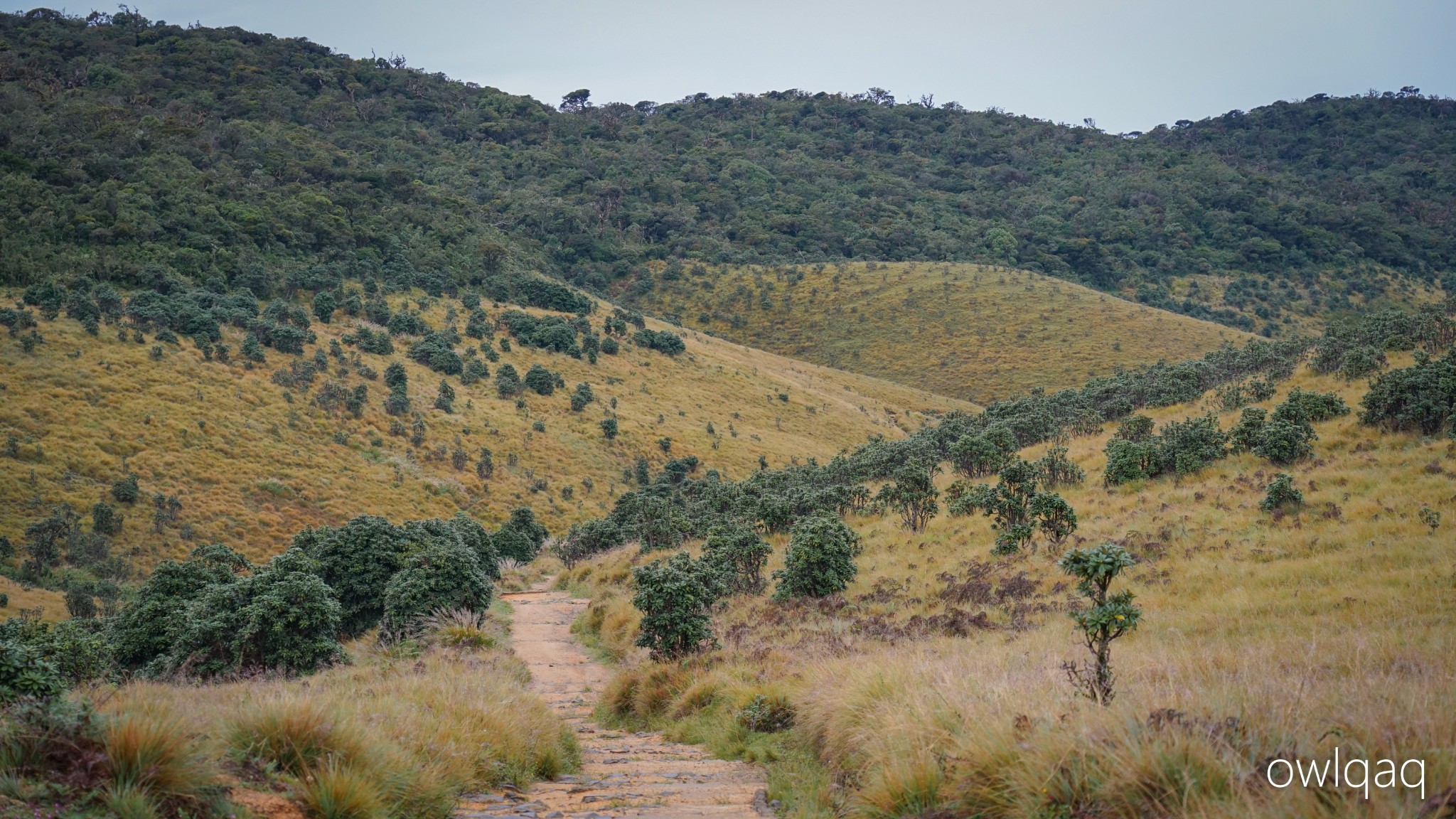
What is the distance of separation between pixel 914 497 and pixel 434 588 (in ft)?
39.4

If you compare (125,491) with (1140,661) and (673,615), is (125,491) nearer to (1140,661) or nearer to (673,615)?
(673,615)

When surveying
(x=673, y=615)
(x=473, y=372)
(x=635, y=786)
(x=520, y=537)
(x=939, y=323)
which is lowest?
(x=520, y=537)

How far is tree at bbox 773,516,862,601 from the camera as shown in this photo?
1465 cm

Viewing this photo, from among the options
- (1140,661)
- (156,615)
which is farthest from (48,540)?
(1140,661)

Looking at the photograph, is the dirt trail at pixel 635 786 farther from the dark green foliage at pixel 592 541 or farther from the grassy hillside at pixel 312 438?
the grassy hillside at pixel 312 438

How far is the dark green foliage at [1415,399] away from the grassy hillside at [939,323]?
63.7 meters

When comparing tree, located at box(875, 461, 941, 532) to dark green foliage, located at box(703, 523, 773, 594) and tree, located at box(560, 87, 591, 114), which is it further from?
tree, located at box(560, 87, 591, 114)

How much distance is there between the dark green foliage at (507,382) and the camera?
190ft

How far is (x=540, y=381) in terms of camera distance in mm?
59594

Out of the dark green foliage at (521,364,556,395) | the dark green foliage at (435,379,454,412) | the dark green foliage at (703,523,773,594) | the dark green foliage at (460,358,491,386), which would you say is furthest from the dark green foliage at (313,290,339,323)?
the dark green foliage at (703,523,773,594)

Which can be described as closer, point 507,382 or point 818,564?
point 818,564

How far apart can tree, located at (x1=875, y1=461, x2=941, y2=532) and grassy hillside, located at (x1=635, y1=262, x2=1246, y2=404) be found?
2450 inches

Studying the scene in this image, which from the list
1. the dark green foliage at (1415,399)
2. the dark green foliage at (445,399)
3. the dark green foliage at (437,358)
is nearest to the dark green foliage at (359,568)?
the dark green foliage at (1415,399)

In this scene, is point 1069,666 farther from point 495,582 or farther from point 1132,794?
point 495,582
